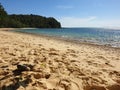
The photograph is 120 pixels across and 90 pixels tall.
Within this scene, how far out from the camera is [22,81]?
12.2 ft

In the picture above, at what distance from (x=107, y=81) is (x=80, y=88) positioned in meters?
0.73

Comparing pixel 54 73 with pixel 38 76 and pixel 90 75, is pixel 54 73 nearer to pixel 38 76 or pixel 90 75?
pixel 38 76

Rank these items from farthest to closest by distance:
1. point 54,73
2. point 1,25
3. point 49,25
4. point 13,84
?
1. point 49,25
2. point 1,25
3. point 54,73
4. point 13,84

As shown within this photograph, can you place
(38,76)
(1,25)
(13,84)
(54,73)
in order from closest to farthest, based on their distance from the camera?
(13,84)
(38,76)
(54,73)
(1,25)

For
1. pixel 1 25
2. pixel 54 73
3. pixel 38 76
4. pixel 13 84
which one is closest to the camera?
pixel 13 84

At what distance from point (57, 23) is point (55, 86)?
12148 centimetres

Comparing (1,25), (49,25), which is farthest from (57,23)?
(1,25)

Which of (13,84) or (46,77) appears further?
(46,77)

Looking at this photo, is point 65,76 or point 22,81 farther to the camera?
point 65,76

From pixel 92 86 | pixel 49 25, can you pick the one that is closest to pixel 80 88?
pixel 92 86

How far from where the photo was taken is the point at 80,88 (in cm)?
375

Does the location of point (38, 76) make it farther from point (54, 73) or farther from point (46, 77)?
point (54, 73)

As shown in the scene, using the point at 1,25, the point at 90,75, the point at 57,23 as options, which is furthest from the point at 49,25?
the point at 90,75

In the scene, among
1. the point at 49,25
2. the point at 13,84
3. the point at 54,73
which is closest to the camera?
the point at 13,84
